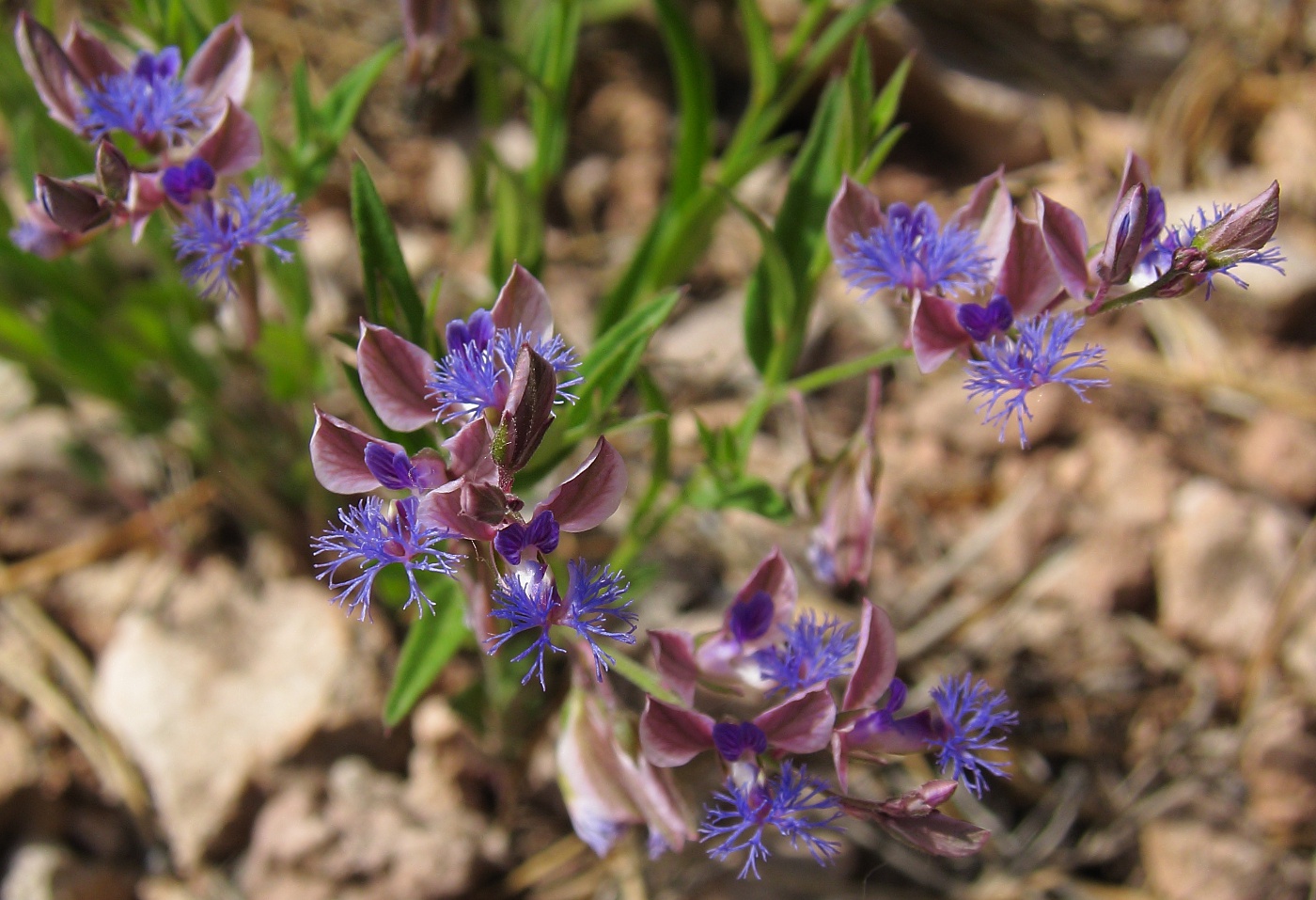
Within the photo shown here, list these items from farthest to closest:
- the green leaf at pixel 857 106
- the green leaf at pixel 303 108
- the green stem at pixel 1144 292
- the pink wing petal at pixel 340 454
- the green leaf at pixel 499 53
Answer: the green leaf at pixel 499 53
the green leaf at pixel 303 108
the green leaf at pixel 857 106
the green stem at pixel 1144 292
the pink wing petal at pixel 340 454

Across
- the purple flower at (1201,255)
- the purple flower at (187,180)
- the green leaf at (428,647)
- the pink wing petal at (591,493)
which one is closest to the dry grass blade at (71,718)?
the green leaf at (428,647)

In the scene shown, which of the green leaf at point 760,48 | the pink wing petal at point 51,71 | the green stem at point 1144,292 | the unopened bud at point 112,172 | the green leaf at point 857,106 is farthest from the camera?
the green leaf at point 760,48

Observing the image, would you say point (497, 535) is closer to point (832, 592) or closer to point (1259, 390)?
point (832, 592)

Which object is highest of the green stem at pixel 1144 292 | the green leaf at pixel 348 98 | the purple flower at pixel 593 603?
the green stem at pixel 1144 292

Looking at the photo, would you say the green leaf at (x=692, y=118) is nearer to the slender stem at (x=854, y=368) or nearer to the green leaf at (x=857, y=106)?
the green leaf at (x=857, y=106)

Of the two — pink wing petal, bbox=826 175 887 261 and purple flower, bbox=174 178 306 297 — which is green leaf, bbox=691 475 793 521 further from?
purple flower, bbox=174 178 306 297

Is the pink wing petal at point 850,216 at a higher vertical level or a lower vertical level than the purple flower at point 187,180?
higher

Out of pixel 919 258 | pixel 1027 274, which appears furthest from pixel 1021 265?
pixel 919 258

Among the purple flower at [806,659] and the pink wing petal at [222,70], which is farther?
the pink wing petal at [222,70]

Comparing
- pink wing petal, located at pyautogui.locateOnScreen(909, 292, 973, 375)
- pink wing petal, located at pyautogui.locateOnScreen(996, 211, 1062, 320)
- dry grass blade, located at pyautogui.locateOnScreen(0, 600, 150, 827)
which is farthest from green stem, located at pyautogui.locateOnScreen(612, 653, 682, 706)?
dry grass blade, located at pyautogui.locateOnScreen(0, 600, 150, 827)
